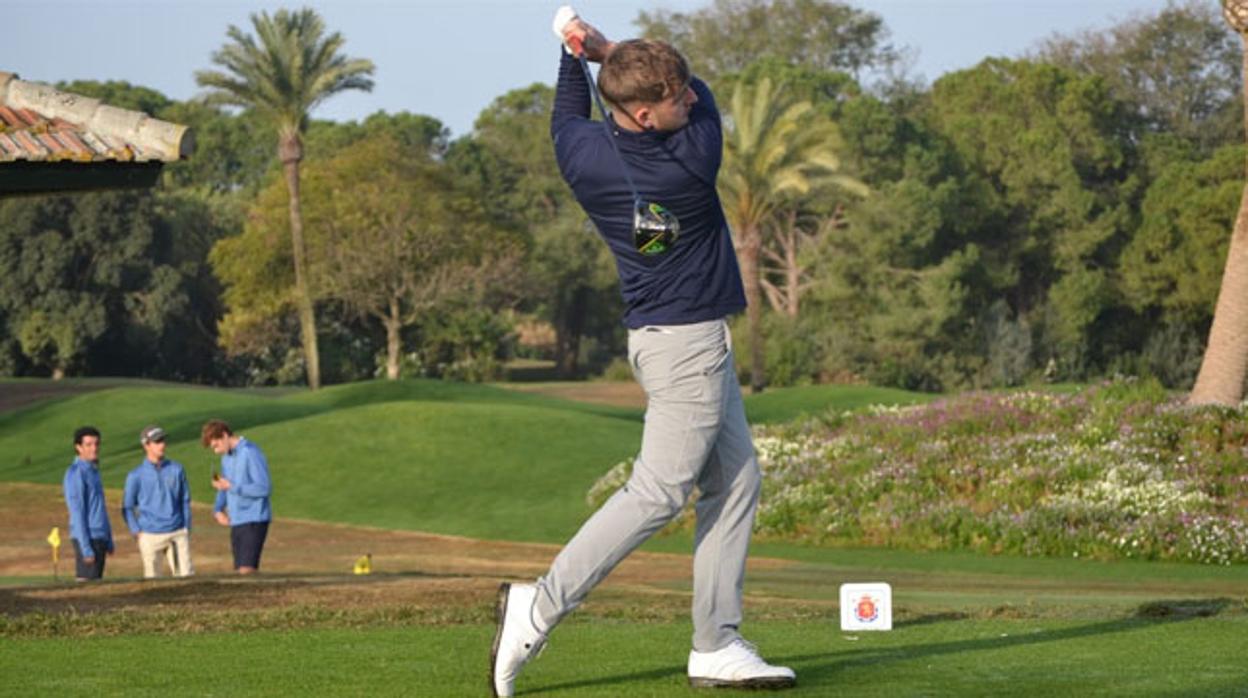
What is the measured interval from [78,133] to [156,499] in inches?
215

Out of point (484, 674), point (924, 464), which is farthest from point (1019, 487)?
point (484, 674)

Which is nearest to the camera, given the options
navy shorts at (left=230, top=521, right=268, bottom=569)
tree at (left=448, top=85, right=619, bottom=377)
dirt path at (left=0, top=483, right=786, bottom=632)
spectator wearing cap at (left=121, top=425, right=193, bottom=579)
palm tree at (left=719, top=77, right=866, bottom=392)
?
dirt path at (left=0, top=483, right=786, bottom=632)

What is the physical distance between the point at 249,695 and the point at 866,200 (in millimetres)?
68565

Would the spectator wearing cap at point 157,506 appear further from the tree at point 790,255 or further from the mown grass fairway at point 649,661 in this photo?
the tree at point 790,255

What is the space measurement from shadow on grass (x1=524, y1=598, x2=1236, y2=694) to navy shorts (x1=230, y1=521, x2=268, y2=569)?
7860 mm

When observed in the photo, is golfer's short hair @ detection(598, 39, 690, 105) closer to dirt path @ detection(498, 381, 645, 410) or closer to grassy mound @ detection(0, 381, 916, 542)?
grassy mound @ detection(0, 381, 916, 542)

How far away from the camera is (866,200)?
7450 cm

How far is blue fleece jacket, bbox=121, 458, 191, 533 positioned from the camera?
17047 mm

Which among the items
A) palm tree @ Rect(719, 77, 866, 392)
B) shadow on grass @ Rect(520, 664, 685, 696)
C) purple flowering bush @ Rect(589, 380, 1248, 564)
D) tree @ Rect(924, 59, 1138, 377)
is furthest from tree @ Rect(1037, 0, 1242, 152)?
shadow on grass @ Rect(520, 664, 685, 696)

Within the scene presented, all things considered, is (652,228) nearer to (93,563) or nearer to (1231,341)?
(93,563)

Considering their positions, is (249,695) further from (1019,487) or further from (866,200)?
(866,200)

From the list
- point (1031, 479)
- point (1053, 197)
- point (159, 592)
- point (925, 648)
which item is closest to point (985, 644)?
point (925, 648)

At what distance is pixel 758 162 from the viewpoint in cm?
6041

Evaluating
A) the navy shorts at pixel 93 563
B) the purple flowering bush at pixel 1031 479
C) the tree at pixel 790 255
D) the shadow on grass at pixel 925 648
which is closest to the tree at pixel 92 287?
the tree at pixel 790 255
